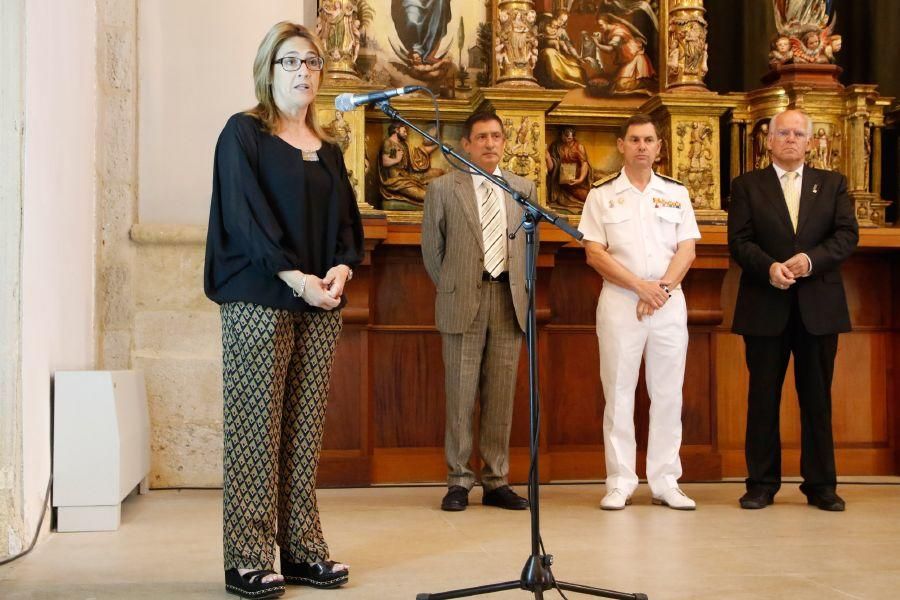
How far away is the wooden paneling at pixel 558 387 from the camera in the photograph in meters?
6.16

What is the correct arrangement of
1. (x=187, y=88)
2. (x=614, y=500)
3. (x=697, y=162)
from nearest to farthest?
(x=614, y=500) < (x=187, y=88) < (x=697, y=162)

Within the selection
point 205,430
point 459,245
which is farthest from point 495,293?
point 205,430

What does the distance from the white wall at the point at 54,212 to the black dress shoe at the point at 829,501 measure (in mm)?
3467

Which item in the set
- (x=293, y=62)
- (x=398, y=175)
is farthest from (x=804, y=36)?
(x=293, y=62)

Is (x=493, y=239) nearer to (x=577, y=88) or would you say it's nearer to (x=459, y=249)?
(x=459, y=249)

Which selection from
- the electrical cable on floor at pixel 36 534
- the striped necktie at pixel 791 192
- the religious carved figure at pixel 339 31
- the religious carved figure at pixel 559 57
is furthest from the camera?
the religious carved figure at pixel 559 57

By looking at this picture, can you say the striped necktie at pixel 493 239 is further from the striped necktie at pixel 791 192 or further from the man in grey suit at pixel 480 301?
the striped necktie at pixel 791 192

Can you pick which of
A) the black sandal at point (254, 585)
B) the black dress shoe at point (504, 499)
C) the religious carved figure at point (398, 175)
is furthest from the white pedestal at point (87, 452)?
the religious carved figure at point (398, 175)

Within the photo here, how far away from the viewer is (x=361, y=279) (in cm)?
614

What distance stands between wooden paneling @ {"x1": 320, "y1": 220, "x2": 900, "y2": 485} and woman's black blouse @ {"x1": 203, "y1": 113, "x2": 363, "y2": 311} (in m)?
2.38

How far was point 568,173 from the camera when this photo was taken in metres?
7.16

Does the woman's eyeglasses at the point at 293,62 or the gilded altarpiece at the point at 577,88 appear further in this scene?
the gilded altarpiece at the point at 577,88

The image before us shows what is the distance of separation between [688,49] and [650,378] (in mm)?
2450

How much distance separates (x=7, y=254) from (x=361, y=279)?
87.0 inches
